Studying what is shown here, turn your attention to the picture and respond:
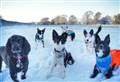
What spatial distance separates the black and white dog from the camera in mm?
2279

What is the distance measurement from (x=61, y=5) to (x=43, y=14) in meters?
0.20

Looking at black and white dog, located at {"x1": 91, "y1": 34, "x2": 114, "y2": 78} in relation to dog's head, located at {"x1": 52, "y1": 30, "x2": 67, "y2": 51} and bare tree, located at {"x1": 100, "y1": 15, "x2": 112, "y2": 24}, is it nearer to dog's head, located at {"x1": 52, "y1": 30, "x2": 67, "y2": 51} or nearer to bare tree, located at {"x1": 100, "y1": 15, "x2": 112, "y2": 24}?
bare tree, located at {"x1": 100, "y1": 15, "x2": 112, "y2": 24}

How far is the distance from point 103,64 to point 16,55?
81 centimetres

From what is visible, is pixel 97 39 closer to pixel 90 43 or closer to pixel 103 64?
pixel 90 43

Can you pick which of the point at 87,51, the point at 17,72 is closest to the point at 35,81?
the point at 17,72

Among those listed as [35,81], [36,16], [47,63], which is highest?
[36,16]

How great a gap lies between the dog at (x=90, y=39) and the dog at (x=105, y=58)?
0.04 meters

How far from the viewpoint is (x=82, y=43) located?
2.40m

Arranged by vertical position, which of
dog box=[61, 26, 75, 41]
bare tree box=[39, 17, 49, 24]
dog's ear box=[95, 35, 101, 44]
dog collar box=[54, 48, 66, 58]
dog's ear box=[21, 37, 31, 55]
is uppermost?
bare tree box=[39, 17, 49, 24]

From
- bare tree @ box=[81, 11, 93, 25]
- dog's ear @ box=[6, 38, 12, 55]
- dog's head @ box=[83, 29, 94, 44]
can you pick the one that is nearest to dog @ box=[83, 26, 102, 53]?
dog's head @ box=[83, 29, 94, 44]

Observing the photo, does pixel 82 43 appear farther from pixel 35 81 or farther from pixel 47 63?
pixel 35 81

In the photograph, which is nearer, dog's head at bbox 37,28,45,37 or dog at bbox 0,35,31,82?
dog at bbox 0,35,31,82

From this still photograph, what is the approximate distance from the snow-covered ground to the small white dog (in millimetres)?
38

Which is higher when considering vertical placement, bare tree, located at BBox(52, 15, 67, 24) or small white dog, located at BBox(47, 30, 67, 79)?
bare tree, located at BBox(52, 15, 67, 24)
